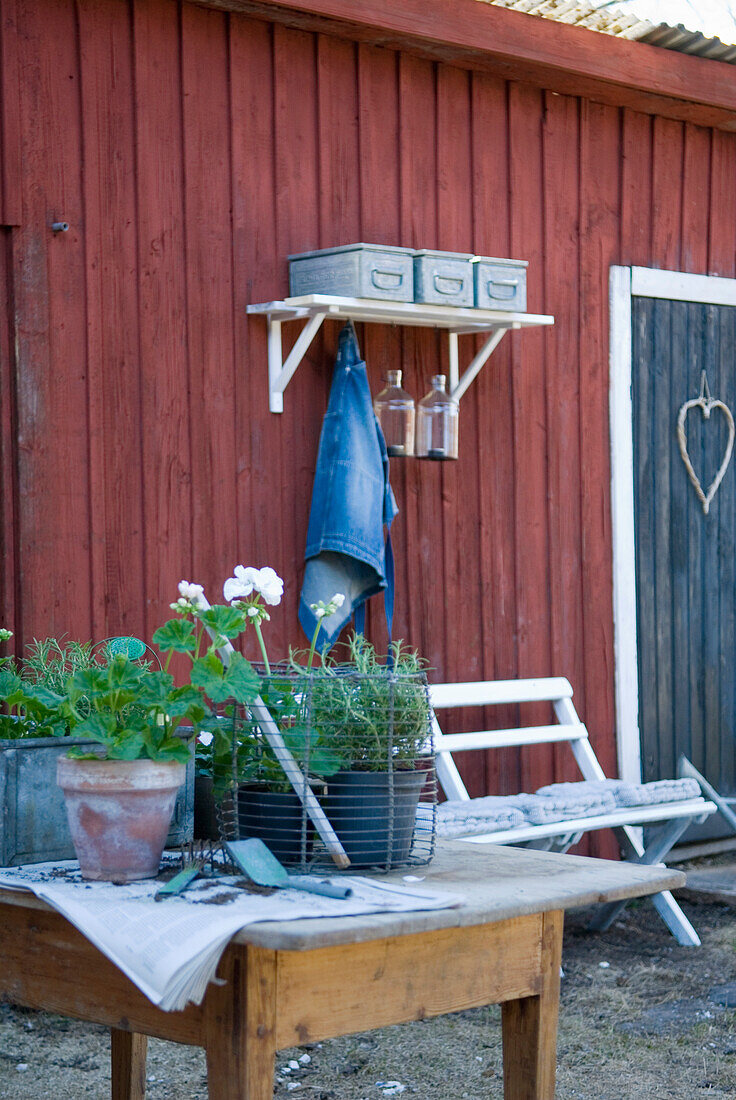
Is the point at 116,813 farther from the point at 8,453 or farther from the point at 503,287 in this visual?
the point at 503,287

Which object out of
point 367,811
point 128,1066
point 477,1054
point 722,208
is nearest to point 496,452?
point 722,208

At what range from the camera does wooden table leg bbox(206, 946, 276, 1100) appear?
1815 mm

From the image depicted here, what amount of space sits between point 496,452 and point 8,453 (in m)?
2.03

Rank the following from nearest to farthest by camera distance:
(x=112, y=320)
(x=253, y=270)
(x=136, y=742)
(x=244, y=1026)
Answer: (x=244, y=1026)
(x=136, y=742)
(x=112, y=320)
(x=253, y=270)

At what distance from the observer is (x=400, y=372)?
4.99m

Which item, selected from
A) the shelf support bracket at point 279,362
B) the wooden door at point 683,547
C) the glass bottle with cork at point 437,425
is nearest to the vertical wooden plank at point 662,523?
the wooden door at point 683,547

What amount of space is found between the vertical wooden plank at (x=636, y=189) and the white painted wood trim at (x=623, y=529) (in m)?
0.13

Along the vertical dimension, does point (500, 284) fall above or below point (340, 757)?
above

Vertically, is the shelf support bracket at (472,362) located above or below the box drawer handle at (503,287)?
below

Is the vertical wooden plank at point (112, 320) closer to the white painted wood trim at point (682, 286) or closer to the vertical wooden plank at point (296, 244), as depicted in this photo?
the vertical wooden plank at point (296, 244)

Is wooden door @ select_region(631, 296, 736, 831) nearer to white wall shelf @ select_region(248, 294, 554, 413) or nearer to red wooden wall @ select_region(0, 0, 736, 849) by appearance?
red wooden wall @ select_region(0, 0, 736, 849)

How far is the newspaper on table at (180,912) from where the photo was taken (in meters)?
1.73

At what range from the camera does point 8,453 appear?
14.0ft

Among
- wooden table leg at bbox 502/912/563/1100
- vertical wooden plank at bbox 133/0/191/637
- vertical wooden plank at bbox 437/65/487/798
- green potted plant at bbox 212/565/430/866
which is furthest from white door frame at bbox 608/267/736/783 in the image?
green potted plant at bbox 212/565/430/866
